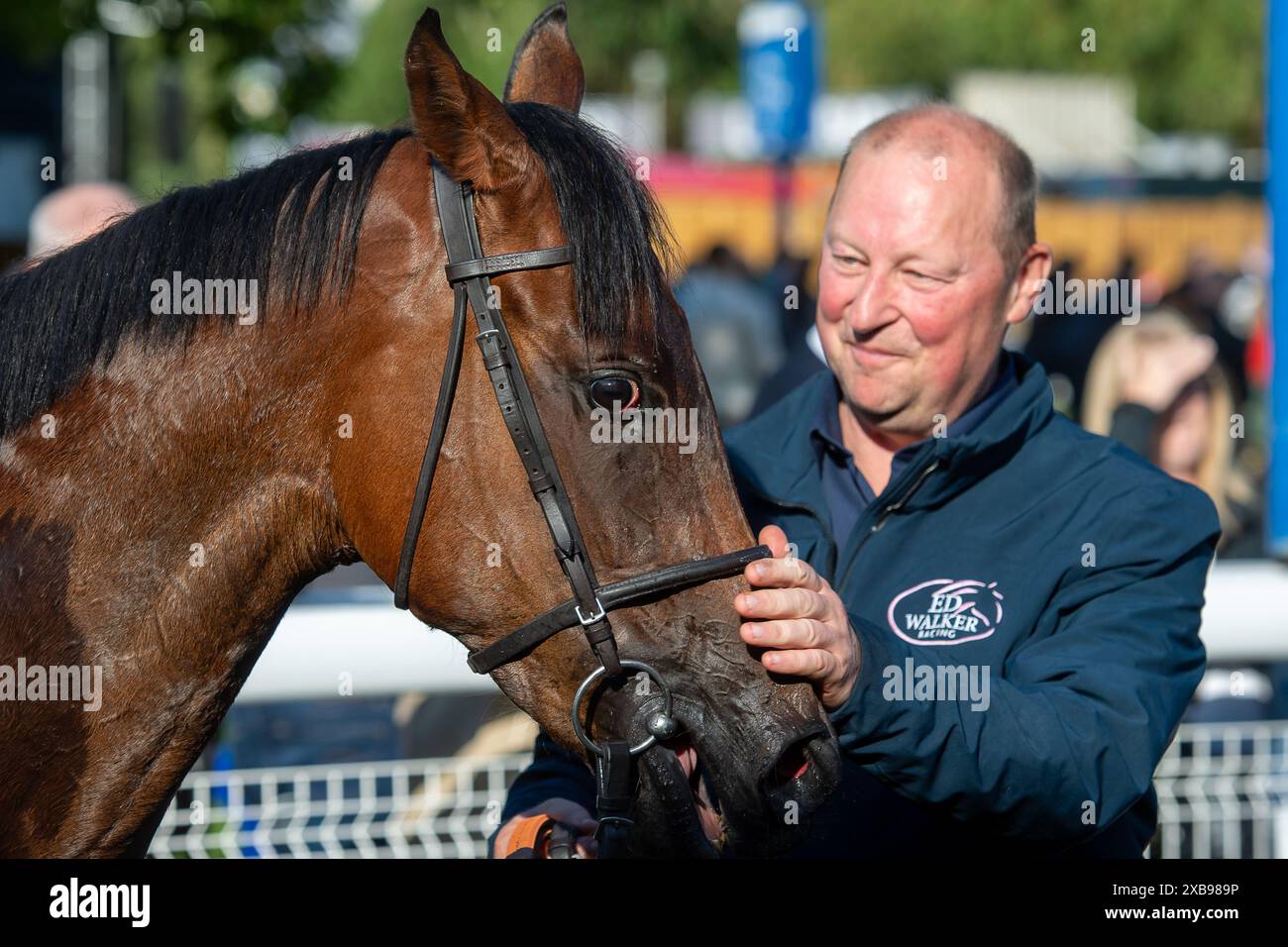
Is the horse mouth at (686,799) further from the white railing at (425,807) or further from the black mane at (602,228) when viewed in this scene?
the white railing at (425,807)

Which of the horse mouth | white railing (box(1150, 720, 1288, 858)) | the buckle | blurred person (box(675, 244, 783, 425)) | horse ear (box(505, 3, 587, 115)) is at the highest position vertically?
horse ear (box(505, 3, 587, 115))

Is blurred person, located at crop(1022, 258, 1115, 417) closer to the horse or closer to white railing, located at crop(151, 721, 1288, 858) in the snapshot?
white railing, located at crop(151, 721, 1288, 858)

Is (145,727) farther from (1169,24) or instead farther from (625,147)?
(1169,24)

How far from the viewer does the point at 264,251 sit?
86.2 inches

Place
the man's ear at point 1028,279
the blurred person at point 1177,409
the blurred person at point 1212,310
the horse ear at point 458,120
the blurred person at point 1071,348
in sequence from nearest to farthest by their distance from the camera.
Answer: the horse ear at point 458,120 < the man's ear at point 1028,279 < the blurred person at point 1177,409 < the blurred person at point 1212,310 < the blurred person at point 1071,348

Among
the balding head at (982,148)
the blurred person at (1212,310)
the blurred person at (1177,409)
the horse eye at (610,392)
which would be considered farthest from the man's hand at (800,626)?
the blurred person at (1212,310)

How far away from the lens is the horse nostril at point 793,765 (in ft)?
6.77

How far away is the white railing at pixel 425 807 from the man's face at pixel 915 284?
1.56 meters

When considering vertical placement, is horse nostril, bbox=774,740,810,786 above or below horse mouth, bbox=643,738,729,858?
above

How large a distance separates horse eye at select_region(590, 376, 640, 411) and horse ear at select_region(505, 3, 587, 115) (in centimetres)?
73

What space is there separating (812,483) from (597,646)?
824 millimetres

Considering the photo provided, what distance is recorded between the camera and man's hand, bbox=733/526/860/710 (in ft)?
6.54

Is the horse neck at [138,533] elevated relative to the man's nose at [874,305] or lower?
lower

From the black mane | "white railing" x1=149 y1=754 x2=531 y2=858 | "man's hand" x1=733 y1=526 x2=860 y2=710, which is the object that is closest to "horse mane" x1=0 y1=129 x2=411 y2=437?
the black mane
